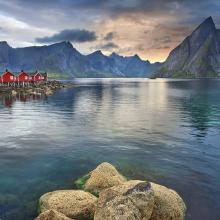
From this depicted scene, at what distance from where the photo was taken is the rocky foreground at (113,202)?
16344mm

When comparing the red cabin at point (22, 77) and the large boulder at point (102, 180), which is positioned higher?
the red cabin at point (22, 77)

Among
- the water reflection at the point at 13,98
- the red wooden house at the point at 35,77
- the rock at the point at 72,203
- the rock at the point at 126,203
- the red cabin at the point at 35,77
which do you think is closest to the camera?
the rock at the point at 126,203

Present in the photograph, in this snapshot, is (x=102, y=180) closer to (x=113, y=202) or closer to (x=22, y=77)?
(x=113, y=202)

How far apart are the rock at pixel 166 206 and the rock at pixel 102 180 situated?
401 centimetres

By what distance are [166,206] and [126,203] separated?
3.81 m

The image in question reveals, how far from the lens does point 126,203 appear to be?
1636 cm

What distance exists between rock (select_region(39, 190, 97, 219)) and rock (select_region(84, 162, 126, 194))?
8.46ft

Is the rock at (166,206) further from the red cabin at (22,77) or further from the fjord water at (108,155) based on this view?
the red cabin at (22,77)

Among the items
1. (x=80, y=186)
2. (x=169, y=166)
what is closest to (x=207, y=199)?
(x=169, y=166)

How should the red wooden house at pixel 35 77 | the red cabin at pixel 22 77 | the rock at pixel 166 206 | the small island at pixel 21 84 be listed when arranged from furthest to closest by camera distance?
1. the red wooden house at pixel 35 77
2. the red cabin at pixel 22 77
3. the small island at pixel 21 84
4. the rock at pixel 166 206

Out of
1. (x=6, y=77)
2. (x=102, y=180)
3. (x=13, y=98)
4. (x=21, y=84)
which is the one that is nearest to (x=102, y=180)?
Result: (x=102, y=180)

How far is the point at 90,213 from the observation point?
1939 cm

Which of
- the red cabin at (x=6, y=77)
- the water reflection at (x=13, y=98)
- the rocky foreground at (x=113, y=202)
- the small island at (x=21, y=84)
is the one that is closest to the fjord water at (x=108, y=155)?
the rocky foreground at (x=113, y=202)

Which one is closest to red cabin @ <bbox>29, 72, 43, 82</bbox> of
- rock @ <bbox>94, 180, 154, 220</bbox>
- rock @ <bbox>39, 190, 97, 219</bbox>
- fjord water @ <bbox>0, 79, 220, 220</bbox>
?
fjord water @ <bbox>0, 79, 220, 220</bbox>
